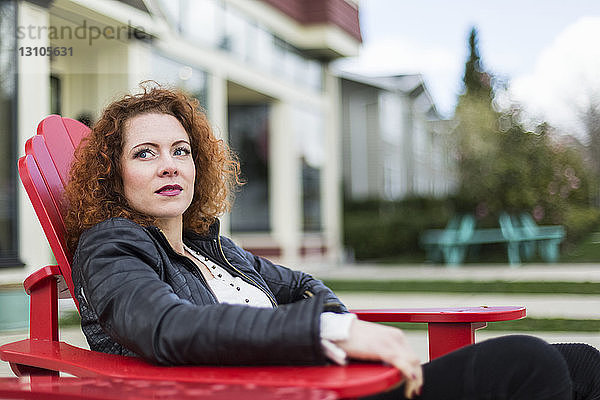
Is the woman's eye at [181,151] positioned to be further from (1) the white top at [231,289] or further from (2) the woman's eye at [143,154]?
(1) the white top at [231,289]

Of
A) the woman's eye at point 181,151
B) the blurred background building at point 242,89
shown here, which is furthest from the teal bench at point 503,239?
the woman's eye at point 181,151

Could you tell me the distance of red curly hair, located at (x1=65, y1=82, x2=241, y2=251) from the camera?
1886 millimetres

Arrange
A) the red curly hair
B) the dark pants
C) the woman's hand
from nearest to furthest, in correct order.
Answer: the woman's hand → the dark pants → the red curly hair

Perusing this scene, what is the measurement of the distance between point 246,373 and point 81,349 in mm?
618

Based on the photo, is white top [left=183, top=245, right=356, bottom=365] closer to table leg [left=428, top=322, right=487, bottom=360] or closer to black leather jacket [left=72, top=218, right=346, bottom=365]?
black leather jacket [left=72, top=218, right=346, bottom=365]

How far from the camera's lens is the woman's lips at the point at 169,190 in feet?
6.30

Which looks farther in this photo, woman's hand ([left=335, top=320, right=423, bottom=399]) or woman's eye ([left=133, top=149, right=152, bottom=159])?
woman's eye ([left=133, top=149, right=152, bottom=159])

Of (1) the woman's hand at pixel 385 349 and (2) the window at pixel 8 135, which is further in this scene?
(2) the window at pixel 8 135

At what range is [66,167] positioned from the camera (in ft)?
7.38

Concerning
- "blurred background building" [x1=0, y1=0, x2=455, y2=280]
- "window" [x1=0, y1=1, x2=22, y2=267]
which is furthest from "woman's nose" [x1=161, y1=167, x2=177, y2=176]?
"window" [x1=0, y1=1, x2=22, y2=267]

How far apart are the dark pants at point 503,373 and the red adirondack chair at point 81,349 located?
0.24 metres

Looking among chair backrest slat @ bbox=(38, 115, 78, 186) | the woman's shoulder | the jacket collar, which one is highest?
chair backrest slat @ bbox=(38, 115, 78, 186)

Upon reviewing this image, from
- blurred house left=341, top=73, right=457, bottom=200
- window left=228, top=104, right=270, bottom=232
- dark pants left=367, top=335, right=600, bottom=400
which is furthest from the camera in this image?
blurred house left=341, top=73, right=457, bottom=200

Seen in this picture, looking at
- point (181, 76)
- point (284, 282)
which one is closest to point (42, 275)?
point (284, 282)
